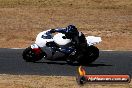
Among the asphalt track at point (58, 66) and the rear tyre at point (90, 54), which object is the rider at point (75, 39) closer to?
the rear tyre at point (90, 54)

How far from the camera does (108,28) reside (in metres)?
29.5

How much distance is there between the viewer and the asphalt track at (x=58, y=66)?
19297mm

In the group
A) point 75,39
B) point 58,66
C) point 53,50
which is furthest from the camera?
point 53,50

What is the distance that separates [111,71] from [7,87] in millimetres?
5246

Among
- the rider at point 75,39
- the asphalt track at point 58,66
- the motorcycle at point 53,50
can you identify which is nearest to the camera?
the asphalt track at point 58,66

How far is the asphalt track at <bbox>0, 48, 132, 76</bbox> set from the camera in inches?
760

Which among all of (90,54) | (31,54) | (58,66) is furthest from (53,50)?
(90,54)

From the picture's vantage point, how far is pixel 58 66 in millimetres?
20500

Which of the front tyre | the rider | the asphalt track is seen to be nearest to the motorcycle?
the front tyre

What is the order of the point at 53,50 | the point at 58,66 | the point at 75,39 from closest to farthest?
1. the point at 58,66
2. the point at 75,39
3. the point at 53,50

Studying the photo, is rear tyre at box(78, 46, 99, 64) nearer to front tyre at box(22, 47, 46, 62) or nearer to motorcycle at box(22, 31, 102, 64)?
motorcycle at box(22, 31, 102, 64)

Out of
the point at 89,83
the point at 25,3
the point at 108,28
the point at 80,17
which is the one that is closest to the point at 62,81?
the point at 89,83

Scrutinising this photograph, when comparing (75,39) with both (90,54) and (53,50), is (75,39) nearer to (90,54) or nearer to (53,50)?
(90,54)

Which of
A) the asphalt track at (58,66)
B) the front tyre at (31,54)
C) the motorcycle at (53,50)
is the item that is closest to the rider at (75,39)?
the motorcycle at (53,50)
